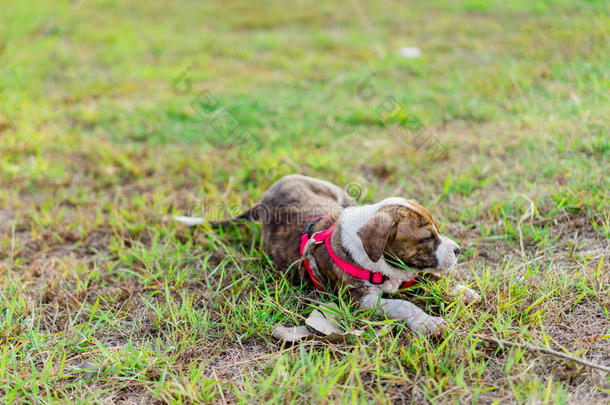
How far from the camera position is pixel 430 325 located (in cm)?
270

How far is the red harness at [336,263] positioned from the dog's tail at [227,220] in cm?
60

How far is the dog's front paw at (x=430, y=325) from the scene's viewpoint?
A: 2.65 metres

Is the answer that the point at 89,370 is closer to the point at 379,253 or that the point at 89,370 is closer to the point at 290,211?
the point at 290,211

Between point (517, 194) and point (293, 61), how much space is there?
15.2 feet

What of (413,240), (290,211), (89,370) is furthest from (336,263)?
(89,370)

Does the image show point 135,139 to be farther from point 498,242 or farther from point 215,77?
point 498,242

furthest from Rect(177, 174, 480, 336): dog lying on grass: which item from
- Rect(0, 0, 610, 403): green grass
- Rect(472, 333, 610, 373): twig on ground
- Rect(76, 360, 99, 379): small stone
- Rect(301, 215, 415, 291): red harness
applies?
Rect(76, 360, 99, 379): small stone

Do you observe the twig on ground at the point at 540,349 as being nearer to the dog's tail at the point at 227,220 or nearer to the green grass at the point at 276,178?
the green grass at the point at 276,178

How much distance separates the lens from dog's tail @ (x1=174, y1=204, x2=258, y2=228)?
3.74m

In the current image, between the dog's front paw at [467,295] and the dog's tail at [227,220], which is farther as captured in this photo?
the dog's tail at [227,220]

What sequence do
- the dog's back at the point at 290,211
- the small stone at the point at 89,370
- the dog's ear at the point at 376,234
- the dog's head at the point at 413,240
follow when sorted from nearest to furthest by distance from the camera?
the small stone at the point at 89,370
the dog's ear at the point at 376,234
the dog's head at the point at 413,240
the dog's back at the point at 290,211

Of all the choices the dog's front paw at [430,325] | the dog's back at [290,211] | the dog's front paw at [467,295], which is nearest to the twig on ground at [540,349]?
the dog's front paw at [430,325]

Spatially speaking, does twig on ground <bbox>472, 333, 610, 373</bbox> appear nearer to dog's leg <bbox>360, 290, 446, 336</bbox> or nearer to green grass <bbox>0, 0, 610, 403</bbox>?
green grass <bbox>0, 0, 610, 403</bbox>

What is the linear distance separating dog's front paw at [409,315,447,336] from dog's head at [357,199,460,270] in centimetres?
34
